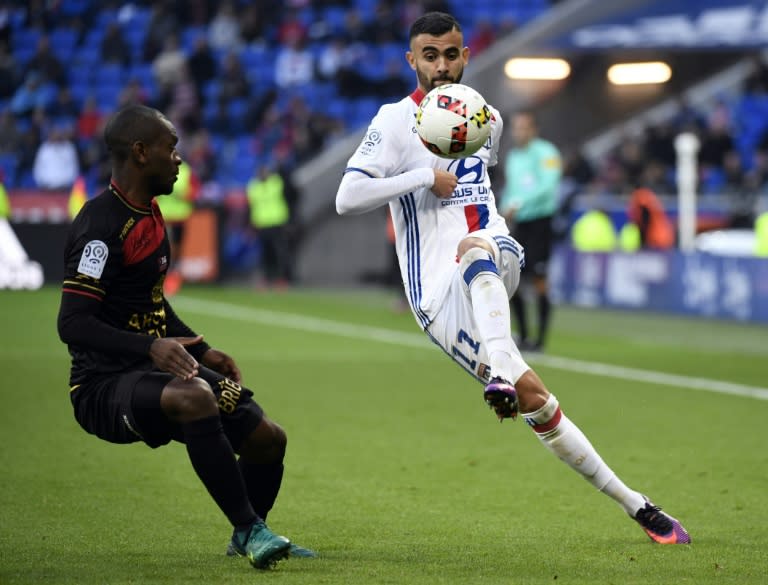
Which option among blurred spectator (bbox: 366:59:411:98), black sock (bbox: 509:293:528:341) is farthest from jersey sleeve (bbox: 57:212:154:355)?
blurred spectator (bbox: 366:59:411:98)

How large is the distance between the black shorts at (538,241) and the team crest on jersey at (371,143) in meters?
7.76

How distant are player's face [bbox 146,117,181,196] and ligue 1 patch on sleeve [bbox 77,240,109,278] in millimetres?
349

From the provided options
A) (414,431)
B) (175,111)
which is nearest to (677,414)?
(414,431)

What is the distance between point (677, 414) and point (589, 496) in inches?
123

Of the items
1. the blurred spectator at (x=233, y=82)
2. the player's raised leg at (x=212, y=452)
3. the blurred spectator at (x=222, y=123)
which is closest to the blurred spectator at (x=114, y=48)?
the blurred spectator at (x=233, y=82)

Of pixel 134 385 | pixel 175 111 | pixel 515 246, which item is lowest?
pixel 134 385

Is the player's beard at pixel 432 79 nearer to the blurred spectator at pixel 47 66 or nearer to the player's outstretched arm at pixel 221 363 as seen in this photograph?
the player's outstretched arm at pixel 221 363

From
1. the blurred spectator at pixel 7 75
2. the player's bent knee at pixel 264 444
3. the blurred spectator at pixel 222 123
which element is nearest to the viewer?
the player's bent knee at pixel 264 444

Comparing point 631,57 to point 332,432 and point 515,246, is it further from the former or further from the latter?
point 515,246

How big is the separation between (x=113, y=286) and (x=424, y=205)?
5.11 ft

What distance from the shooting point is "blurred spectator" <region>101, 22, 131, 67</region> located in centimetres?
2891

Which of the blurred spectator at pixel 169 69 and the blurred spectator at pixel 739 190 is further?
the blurred spectator at pixel 169 69

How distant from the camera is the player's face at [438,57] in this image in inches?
249

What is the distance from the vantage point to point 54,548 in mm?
5707
